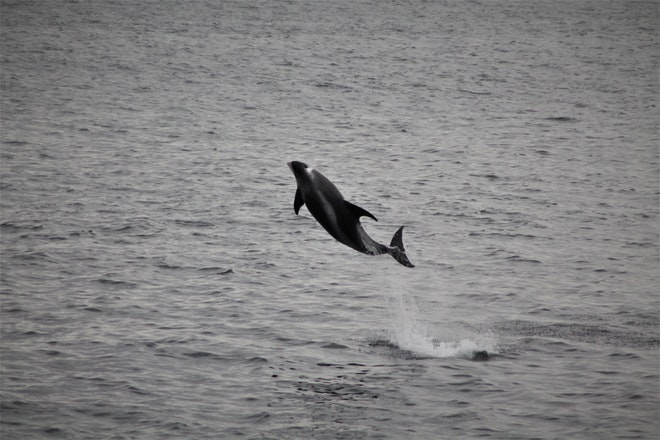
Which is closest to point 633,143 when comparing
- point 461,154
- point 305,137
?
point 461,154

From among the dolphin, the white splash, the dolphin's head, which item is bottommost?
the white splash

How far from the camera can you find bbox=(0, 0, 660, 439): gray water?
20.0 m

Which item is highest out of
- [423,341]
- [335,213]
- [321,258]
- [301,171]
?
[301,171]

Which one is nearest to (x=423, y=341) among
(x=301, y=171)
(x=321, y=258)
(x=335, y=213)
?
(x=335, y=213)

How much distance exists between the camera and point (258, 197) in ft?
127

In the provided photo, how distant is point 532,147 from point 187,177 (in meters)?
18.7

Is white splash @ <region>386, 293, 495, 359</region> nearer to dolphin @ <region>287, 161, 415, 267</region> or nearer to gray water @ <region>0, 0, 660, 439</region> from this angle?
gray water @ <region>0, 0, 660, 439</region>

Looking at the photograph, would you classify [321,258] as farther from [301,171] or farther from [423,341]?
[301,171]

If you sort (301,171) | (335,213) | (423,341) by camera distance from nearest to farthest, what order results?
(335,213), (301,171), (423,341)

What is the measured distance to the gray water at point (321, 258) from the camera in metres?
20.0

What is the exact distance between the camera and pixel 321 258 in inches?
1220

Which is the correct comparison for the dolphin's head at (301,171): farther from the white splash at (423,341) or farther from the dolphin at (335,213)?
the white splash at (423,341)

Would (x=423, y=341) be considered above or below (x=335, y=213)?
below

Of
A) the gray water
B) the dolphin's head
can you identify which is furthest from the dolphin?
the gray water
